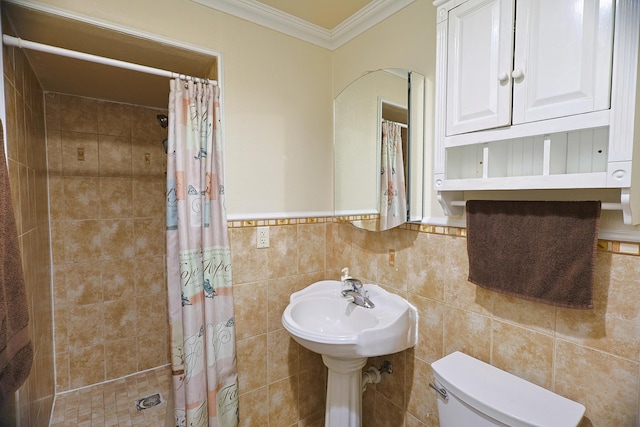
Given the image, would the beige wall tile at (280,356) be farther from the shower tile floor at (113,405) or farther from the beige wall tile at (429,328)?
the shower tile floor at (113,405)

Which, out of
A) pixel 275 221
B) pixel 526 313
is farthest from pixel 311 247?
pixel 526 313

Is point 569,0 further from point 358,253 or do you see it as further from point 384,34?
point 358,253

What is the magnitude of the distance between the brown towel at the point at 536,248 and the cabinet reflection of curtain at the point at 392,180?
0.38 m

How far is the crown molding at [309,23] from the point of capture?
1581 mm

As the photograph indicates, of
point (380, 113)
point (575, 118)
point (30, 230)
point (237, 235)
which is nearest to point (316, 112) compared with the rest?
point (380, 113)

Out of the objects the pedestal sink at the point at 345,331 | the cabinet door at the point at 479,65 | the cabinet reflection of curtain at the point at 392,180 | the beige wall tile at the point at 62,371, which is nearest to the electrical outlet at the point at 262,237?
the pedestal sink at the point at 345,331

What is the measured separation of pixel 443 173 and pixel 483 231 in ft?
0.89

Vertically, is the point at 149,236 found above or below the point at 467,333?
above

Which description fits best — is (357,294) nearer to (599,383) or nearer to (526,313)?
(526,313)

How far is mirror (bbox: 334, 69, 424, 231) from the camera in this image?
4.88 feet

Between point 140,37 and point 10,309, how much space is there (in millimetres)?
1211

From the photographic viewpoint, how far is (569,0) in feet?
2.87

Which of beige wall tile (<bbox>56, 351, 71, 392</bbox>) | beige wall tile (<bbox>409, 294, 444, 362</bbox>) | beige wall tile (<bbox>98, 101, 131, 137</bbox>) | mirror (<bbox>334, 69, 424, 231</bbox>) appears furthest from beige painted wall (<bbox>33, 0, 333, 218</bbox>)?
beige wall tile (<bbox>56, 351, 71, 392</bbox>)

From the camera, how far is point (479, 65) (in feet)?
3.52
